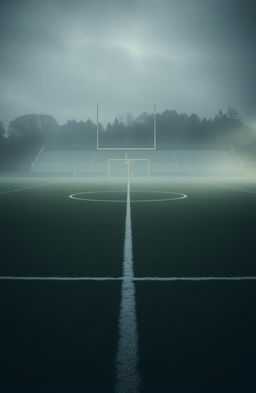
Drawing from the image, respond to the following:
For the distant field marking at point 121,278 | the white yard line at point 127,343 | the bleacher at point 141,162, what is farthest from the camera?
the bleacher at point 141,162

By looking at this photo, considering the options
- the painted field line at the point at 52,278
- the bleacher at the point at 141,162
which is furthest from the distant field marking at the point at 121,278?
the bleacher at the point at 141,162

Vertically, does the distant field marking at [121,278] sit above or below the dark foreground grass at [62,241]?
above

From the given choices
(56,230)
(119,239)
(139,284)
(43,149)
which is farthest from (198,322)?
(43,149)

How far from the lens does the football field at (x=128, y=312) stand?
2098 mm

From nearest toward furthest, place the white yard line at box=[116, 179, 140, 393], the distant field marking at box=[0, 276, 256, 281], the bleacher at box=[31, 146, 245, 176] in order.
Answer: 1. the white yard line at box=[116, 179, 140, 393]
2. the distant field marking at box=[0, 276, 256, 281]
3. the bleacher at box=[31, 146, 245, 176]

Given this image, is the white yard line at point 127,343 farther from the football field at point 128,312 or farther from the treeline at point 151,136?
the treeline at point 151,136

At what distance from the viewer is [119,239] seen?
5.97 metres

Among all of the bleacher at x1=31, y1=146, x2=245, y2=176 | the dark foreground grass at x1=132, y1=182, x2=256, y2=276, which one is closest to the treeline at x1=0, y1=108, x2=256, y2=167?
the bleacher at x1=31, y1=146, x2=245, y2=176

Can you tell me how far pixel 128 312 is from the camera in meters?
2.95

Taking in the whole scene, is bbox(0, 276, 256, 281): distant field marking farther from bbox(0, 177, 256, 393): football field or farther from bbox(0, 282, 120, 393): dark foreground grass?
bbox(0, 282, 120, 393): dark foreground grass

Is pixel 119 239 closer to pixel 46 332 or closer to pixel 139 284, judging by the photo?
pixel 139 284

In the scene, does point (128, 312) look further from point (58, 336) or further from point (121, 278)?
point (121, 278)

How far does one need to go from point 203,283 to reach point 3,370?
2.03 meters

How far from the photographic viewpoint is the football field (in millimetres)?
2098
